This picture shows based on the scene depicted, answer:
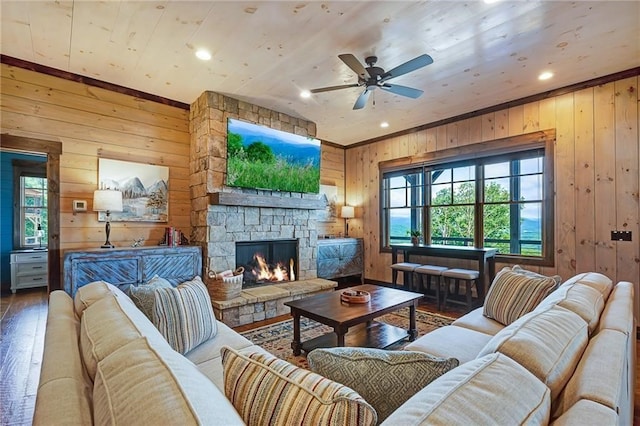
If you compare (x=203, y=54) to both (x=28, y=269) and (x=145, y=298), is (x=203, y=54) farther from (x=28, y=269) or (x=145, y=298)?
(x=28, y=269)

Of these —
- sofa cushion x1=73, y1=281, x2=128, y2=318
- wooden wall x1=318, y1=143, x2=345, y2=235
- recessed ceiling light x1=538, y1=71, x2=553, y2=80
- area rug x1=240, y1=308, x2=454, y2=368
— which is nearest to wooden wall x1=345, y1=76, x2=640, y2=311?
recessed ceiling light x1=538, y1=71, x2=553, y2=80

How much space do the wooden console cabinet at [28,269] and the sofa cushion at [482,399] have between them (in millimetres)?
6472

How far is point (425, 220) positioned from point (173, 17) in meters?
4.39

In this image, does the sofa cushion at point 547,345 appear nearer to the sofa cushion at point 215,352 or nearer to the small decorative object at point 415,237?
the sofa cushion at point 215,352

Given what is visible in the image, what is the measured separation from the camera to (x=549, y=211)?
13.0 ft

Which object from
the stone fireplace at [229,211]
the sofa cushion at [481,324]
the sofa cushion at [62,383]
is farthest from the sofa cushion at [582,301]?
the stone fireplace at [229,211]

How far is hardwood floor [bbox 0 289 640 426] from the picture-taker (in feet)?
6.46

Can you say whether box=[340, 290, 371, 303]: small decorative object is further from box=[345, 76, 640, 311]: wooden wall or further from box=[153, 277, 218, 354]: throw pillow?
box=[345, 76, 640, 311]: wooden wall

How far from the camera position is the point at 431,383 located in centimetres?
80

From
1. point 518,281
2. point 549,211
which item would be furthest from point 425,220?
point 518,281

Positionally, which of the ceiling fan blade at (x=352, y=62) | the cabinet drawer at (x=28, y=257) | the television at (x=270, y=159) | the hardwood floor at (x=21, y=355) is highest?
the ceiling fan blade at (x=352, y=62)

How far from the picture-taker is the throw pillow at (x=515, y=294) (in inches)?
87.8

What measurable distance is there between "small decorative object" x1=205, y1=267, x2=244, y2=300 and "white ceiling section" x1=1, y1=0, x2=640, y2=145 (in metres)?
2.24

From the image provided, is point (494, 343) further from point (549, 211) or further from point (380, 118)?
point (380, 118)
